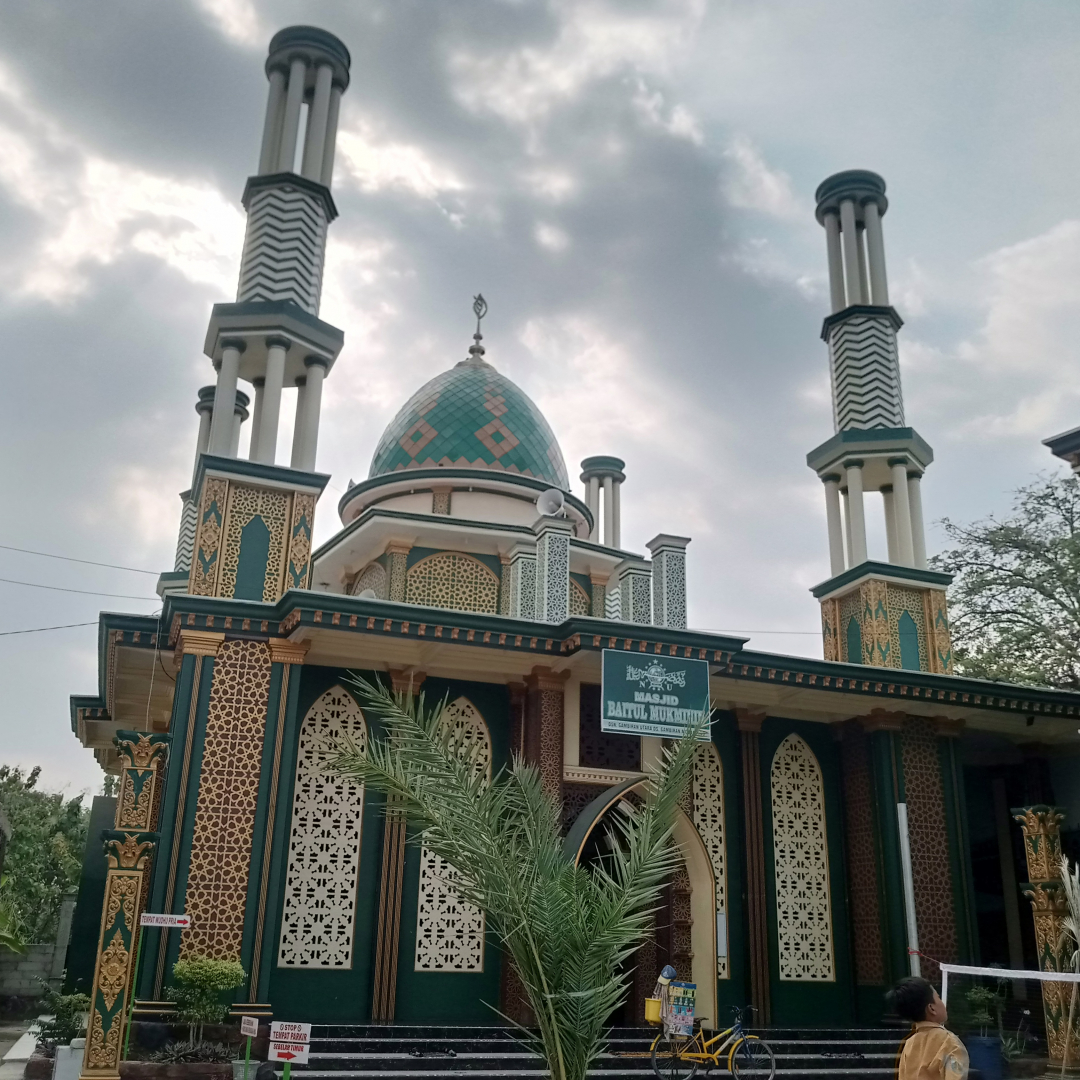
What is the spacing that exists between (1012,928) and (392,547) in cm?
1127

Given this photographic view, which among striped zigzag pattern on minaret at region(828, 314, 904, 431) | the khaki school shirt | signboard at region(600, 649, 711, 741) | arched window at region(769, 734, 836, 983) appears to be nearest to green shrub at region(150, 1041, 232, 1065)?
signboard at region(600, 649, 711, 741)

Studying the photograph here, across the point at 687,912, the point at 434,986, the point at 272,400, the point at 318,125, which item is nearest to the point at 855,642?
the point at 687,912

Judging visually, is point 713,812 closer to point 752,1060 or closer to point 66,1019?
point 752,1060

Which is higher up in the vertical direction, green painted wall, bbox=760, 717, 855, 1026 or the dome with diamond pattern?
the dome with diamond pattern

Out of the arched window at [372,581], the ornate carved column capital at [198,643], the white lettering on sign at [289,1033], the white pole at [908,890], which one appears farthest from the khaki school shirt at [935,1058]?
the arched window at [372,581]

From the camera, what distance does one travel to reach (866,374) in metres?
17.7

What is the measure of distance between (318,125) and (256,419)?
504 centimetres

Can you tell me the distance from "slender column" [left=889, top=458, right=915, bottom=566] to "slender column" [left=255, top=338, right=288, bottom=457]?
31.0ft

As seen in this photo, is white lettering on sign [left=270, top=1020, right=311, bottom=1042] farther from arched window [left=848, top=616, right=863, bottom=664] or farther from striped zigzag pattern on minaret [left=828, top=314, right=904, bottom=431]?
striped zigzag pattern on minaret [left=828, top=314, right=904, bottom=431]

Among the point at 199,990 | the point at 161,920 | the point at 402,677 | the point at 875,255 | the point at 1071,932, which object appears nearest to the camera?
the point at 161,920

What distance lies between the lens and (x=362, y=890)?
1298 centimetres

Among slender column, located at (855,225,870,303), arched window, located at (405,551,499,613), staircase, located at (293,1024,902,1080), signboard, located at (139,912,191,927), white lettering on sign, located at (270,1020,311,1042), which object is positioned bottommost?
staircase, located at (293,1024,902,1080)

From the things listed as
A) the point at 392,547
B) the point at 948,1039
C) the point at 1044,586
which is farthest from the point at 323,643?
the point at 1044,586

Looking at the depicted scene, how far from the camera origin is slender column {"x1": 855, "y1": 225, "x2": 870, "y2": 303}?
60.2 ft
